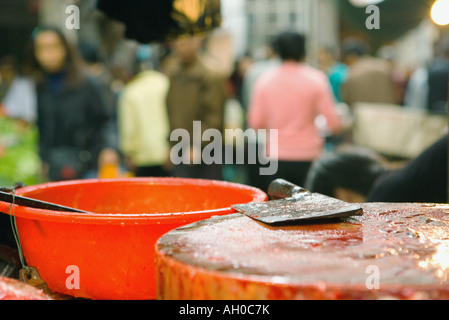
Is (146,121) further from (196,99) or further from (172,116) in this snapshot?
(196,99)

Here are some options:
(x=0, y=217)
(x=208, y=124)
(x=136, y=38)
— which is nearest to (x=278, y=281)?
(x=0, y=217)

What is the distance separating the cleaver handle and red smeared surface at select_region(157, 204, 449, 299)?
215 mm

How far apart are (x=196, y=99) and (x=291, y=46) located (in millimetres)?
1125

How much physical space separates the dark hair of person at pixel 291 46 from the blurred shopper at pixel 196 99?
755 mm

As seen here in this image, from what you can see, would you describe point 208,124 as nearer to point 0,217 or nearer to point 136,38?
point 136,38

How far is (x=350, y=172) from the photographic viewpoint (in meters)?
3.49

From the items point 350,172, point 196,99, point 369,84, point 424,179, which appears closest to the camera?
point 424,179

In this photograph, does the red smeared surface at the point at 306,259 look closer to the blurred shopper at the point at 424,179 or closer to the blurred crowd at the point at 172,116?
the blurred shopper at the point at 424,179

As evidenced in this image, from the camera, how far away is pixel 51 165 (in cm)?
468

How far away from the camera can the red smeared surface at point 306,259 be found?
86 centimetres

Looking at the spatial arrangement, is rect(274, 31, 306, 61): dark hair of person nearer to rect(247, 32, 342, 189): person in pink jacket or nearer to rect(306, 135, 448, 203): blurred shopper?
rect(247, 32, 342, 189): person in pink jacket

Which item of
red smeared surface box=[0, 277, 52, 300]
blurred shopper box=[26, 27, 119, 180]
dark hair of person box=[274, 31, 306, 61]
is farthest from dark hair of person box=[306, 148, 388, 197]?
red smeared surface box=[0, 277, 52, 300]

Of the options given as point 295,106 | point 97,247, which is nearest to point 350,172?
point 295,106

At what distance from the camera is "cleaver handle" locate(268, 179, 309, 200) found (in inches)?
56.8
